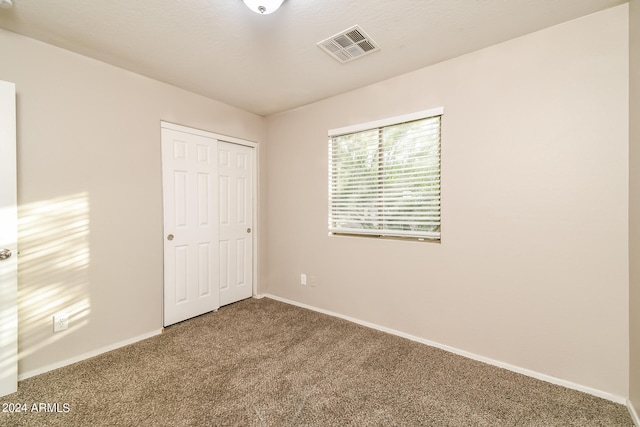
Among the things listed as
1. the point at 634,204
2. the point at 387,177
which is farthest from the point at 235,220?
the point at 634,204

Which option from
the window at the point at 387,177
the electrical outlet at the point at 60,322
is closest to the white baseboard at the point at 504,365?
the window at the point at 387,177

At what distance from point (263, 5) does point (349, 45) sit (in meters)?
0.79

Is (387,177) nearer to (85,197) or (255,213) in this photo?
(255,213)

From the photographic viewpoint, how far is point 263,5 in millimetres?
1622

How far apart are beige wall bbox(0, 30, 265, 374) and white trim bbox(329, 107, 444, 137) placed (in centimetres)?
182

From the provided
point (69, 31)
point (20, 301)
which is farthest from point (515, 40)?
point (20, 301)

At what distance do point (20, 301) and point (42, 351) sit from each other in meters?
0.43

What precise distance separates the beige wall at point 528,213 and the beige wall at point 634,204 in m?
0.05

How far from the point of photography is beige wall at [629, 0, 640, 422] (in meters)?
1.61

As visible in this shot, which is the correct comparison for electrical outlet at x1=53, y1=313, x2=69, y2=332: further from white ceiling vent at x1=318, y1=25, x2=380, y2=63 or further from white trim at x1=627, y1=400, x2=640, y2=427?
white trim at x1=627, y1=400, x2=640, y2=427

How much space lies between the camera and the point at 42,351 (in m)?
2.09

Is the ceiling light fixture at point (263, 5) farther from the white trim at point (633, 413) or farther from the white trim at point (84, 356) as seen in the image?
the white trim at point (633, 413)

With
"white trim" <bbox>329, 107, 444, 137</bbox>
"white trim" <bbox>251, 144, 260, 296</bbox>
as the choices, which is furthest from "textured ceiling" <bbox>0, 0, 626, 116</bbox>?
"white trim" <bbox>251, 144, 260, 296</bbox>

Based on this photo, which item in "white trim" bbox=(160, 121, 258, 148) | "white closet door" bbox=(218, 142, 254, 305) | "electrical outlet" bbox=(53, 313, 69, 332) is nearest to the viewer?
"electrical outlet" bbox=(53, 313, 69, 332)
